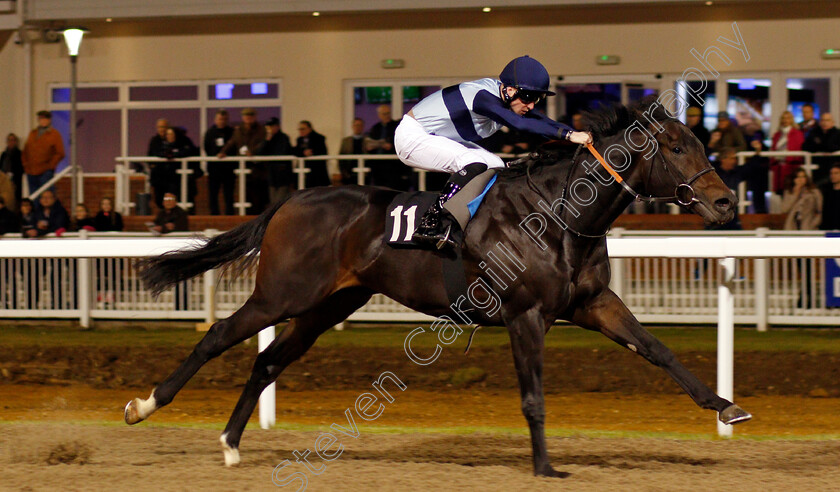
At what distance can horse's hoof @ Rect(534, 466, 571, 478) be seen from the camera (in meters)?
4.51

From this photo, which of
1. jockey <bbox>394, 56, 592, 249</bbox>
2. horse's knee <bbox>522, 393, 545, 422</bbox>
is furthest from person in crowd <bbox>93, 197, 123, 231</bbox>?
horse's knee <bbox>522, 393, 545, 422</bbox>

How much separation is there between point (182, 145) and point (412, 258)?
8247 mm

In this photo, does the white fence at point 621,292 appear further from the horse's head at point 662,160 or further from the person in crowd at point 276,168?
the horse's head at point 662,160

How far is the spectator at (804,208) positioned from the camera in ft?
32.4

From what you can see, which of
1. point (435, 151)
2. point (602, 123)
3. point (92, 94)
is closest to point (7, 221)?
point (92, 94)

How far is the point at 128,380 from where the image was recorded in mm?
8438

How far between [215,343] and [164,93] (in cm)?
1062

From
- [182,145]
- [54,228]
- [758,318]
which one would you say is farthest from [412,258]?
[182,145]

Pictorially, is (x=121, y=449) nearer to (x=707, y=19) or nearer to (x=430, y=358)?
(x=430, y=358)

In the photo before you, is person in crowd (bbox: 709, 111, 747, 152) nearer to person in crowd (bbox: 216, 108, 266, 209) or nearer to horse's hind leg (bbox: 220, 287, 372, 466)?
person in crowd (bbox: 216, 108, 266, 209)

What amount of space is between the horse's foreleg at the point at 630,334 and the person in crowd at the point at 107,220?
297 inches

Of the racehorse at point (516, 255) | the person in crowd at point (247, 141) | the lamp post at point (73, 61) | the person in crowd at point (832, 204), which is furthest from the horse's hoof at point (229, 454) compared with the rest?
the lamp post at point (73, 61)

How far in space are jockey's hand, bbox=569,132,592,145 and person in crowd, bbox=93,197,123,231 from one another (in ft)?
25.1

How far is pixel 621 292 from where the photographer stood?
9133mm
